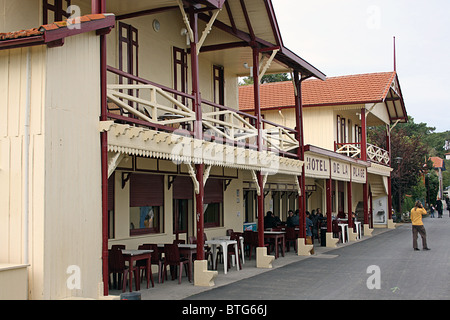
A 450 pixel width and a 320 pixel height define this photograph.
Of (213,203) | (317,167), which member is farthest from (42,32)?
(317,167)

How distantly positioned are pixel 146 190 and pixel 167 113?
240 centimetres

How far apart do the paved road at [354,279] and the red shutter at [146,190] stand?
327cm

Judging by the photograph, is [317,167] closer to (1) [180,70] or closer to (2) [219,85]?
(2) [219,85]

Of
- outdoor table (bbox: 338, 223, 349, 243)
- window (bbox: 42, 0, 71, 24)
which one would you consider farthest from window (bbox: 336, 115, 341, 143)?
window (bbox: 42, 0, 71, 24)

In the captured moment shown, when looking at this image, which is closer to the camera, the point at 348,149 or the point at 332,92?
the point at 348,149

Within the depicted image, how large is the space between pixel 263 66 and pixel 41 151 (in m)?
9.52

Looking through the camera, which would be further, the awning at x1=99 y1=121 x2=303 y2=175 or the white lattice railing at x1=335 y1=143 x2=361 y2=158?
the white lattice railing at x1=335 y1=143 x2=361 y2=158

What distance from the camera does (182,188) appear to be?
15.6 metres

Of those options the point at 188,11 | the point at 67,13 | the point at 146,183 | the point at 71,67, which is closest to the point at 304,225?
the point at 146,183

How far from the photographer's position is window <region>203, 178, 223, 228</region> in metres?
17.1

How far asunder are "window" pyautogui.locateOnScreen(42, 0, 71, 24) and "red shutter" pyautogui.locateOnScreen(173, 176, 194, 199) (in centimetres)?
586

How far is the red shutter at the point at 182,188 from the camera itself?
600 inches

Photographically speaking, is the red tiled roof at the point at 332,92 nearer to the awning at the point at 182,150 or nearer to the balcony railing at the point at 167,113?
the balcony railing at the point at 167,113

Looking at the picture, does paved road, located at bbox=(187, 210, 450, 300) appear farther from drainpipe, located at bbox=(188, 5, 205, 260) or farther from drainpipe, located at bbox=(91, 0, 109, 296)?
drainpipe, located at bbox=(91, 0, 109, 296)
